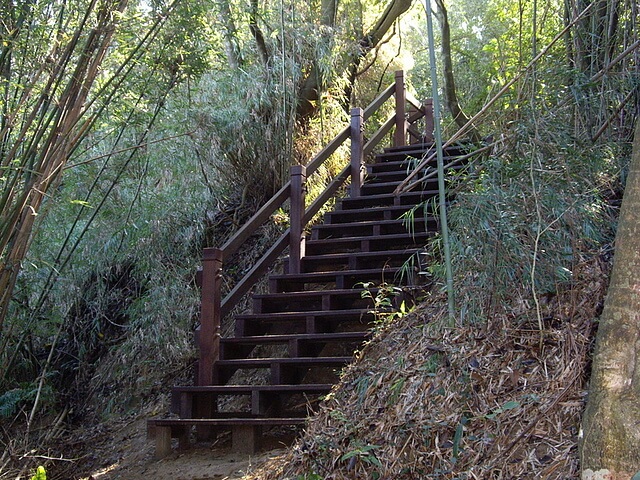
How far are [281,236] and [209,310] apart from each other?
1.41 metres

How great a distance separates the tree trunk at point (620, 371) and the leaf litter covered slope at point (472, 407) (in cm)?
25

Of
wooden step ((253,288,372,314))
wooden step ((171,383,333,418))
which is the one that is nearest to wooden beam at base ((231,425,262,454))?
wooden step ((171,383,333,418))

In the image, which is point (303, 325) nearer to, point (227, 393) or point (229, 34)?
point (227, 393)

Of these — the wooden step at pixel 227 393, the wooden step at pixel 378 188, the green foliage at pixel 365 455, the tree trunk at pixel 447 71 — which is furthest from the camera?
the tree trunk at pixel 447 71

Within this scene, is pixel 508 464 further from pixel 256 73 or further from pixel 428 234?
pixel 256 73

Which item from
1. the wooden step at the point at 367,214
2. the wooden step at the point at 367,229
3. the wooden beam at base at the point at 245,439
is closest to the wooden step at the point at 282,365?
the wooden beam at base at the point at 245,439

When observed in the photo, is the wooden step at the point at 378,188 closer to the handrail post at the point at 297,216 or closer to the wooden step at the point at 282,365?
the handrail post at the point at 297,216

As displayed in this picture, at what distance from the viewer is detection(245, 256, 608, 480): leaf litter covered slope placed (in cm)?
300

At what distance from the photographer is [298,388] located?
482cm

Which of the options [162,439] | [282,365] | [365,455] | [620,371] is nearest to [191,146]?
[282,365]

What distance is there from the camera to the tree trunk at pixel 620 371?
98.7 inches

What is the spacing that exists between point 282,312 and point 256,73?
3.03 meters

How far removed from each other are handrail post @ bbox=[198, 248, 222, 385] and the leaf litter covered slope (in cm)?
143

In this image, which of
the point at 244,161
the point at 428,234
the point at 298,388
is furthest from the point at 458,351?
the point at 244,161
